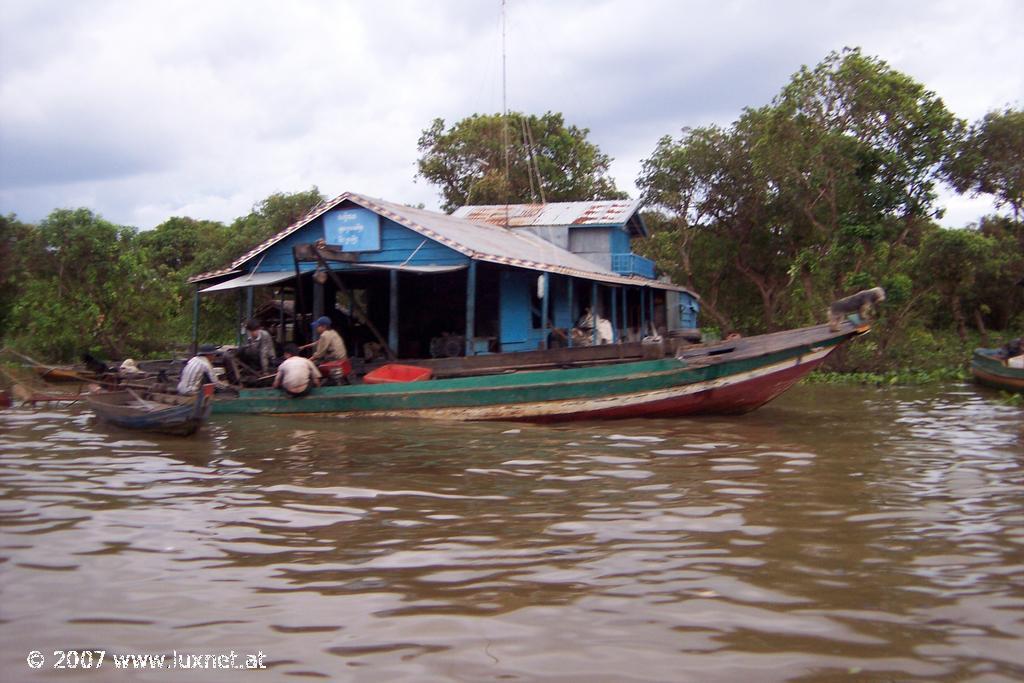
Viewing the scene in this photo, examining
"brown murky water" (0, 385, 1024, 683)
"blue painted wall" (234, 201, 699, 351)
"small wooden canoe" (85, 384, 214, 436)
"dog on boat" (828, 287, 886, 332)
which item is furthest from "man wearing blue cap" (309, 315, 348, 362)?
"dog on boat" (828, 287, 886, 332)

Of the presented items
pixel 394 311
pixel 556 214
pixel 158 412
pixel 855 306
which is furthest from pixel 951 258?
pixel 158 412

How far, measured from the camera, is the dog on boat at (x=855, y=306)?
10945 mm

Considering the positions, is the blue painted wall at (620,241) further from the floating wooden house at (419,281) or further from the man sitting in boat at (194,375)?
the man sitting in boat at (194,375)

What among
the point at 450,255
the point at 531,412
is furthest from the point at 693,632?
the point at 450,255

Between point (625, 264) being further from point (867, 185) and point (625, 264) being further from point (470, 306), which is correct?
point (470, 306)

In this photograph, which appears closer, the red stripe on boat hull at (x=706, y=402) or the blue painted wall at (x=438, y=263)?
the red stripe on boat hull at (x=706, y=402)

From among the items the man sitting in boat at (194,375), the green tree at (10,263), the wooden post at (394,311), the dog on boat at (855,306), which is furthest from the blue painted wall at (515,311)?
the green tree at (10,263)

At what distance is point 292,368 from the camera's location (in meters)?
12.6

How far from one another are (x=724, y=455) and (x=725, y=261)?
2131 cm

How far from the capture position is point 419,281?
17.5 metres

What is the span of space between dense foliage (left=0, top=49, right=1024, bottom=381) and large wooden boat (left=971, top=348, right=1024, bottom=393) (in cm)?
233

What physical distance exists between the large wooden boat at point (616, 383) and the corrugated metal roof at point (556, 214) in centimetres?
1137

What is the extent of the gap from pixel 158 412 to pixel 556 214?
1578 centimetres

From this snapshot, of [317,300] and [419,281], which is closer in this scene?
[317,300]
